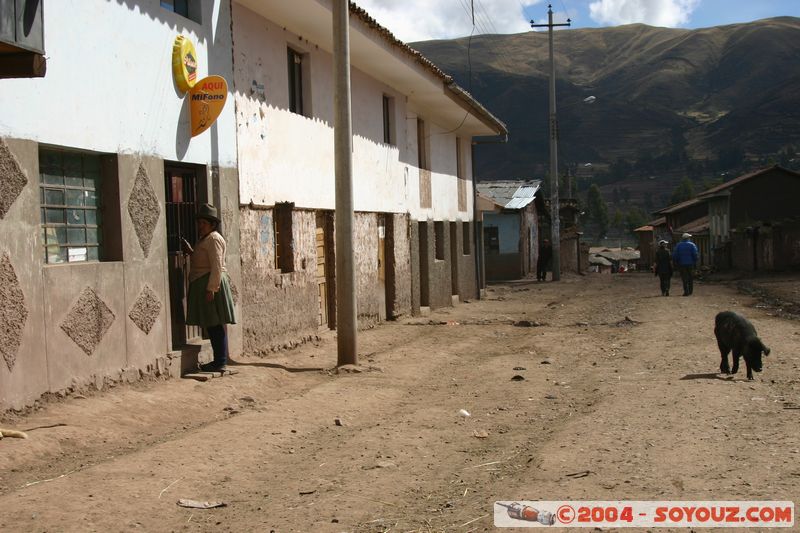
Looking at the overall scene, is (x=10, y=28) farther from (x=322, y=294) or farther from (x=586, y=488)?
(x=322, y=294)

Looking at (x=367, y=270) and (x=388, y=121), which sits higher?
(x=388, y=121)

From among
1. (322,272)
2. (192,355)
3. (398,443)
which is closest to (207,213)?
(192,355)

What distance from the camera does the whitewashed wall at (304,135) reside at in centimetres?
1164

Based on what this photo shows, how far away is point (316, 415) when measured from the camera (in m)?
8.45

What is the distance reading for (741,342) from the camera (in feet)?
32.7

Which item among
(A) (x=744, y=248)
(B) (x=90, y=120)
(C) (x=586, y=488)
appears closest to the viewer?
(C) (x=586, y=488)

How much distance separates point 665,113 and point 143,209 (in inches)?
6320

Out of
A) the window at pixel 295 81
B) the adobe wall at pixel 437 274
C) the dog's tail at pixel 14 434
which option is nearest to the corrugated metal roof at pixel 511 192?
the adobe wall at pixel 437 274

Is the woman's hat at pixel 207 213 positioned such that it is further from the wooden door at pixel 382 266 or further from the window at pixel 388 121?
the window at pixel 388 121

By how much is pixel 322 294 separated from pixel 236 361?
395cm

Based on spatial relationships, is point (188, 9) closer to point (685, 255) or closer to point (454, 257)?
point (454, 257)

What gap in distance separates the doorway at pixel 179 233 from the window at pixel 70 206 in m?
1.26

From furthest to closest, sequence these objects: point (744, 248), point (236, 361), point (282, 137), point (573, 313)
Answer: point (744, 248) → point (573, 313) → point (282, 137) → point (236, 361)

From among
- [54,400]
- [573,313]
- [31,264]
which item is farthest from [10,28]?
[573,313]
